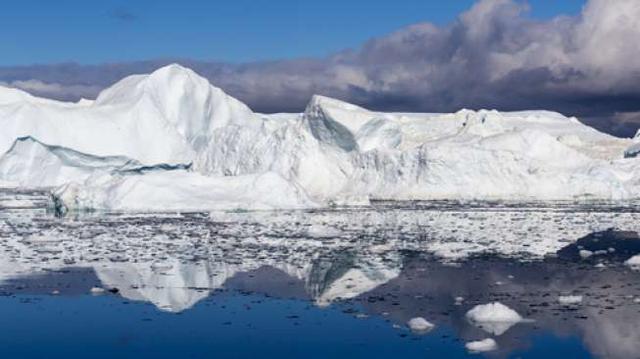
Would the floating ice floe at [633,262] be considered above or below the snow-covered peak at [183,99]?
below

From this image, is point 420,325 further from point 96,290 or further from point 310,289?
point 96,290

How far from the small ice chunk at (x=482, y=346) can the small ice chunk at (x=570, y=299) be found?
275cm

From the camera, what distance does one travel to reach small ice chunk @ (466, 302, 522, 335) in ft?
32.9

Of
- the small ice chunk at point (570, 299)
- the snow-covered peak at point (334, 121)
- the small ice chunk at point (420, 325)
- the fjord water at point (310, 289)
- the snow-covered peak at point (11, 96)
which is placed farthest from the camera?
the snow-covered peak at point (11, 96)

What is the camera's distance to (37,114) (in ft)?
134

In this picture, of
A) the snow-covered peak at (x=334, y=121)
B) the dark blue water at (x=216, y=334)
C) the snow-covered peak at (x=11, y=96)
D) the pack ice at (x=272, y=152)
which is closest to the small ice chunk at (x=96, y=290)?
the dark blue water at (x=216, y=334)

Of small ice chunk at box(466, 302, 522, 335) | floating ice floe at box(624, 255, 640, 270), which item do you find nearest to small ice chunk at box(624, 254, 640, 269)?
floating ice floe at box(624, 255, 640, 270)

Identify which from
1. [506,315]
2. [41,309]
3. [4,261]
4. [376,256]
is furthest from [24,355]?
[376,256]

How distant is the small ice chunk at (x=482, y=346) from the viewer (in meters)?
8.95

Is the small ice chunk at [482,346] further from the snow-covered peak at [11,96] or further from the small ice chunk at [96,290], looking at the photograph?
the snow-covered peak at [11,96]

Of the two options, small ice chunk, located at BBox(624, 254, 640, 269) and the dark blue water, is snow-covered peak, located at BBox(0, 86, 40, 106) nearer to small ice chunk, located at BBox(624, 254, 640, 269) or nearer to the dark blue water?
the dark blue water

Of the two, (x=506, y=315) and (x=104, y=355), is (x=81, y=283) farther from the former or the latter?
(x=506, y=315)

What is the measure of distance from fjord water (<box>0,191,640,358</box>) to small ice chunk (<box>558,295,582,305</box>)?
63 mm

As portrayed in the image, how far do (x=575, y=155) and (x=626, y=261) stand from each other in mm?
31706
